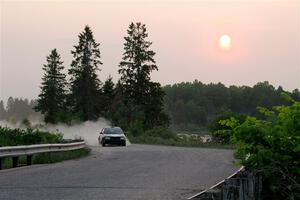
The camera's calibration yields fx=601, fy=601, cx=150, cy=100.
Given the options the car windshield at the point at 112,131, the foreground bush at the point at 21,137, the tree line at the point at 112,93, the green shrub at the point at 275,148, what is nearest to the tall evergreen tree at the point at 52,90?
the tree line at the point at 112,93

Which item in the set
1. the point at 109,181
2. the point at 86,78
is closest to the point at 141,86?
the point at 86,78

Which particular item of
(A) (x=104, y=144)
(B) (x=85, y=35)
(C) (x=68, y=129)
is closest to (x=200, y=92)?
(B) (x=85, y=35)

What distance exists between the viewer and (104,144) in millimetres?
46000

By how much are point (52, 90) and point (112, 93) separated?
1052 cm

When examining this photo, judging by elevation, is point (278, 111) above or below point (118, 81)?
below

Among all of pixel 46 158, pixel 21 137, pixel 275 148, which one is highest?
pixel 21 137

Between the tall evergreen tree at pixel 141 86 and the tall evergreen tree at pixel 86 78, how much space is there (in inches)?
227

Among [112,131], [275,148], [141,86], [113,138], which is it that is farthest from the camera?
[141,86]

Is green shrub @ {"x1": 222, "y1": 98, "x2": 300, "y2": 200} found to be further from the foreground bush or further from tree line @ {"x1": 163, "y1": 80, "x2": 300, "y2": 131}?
tree line @ {"x1": 163, "y1": 80, "x2": 300, "y2": 131}

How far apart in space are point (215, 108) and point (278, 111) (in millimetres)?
177150

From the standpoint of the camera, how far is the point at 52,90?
10538 cm

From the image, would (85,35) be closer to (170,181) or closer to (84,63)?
(84,63)

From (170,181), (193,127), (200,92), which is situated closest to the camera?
(170,181)

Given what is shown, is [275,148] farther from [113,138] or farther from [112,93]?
[112,93]
